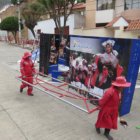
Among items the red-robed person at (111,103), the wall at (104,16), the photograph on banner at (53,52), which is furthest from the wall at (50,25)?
the red-robed person at (111,103)

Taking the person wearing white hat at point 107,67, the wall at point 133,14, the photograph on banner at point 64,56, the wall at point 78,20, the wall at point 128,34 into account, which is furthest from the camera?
the wall at point 78,20

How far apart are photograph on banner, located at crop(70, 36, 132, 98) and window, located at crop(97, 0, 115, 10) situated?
1643cm

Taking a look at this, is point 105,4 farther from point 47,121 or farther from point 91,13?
point 47,121

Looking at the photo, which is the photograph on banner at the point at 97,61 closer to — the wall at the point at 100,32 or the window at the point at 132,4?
the wall at the point at 100,32

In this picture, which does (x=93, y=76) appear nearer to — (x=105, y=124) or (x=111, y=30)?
(x=105, y=124)

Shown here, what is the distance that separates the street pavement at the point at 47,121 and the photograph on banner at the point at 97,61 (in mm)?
860

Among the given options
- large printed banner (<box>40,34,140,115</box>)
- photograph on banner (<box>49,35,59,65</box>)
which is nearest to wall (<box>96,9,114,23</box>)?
photograph on banner (<box>49,35,59,65</box>)

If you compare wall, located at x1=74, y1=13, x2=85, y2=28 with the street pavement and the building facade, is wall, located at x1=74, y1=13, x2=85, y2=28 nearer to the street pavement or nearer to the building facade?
the building facade

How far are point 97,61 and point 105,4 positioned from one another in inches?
715

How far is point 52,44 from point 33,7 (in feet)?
67.1

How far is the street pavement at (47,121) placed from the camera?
12.0ft

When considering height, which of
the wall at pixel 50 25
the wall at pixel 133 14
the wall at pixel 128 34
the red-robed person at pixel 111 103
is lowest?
the red-robed person at pixel 111 103

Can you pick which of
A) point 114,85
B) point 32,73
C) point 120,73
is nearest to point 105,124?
point 114,85

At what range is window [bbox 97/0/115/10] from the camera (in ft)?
65.9
